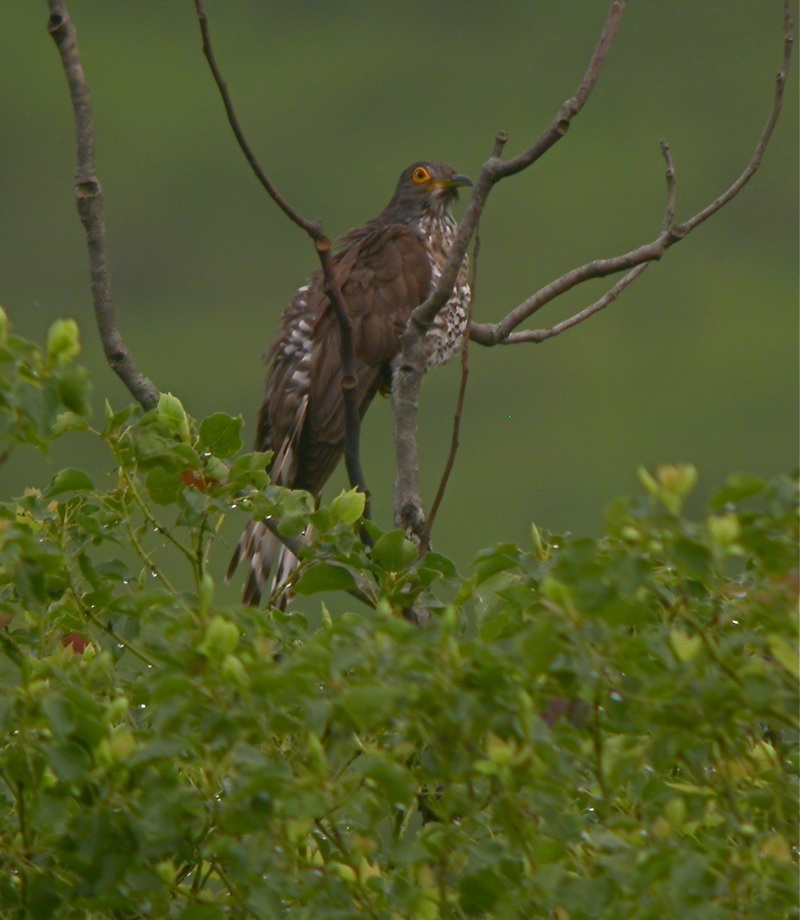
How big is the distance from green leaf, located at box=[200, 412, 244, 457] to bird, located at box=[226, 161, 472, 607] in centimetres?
188

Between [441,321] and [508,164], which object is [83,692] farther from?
[441,321]

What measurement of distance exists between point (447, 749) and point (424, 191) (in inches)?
159

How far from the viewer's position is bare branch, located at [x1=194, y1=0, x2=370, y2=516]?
6.57ft

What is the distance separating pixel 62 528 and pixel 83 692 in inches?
21.9

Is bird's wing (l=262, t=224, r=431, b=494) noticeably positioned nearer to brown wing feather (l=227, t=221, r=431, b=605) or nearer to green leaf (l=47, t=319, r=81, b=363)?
brown wing feather (l=227, t=221, r=431, b=605)

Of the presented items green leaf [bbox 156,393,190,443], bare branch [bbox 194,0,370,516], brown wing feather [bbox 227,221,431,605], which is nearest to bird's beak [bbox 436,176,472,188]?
brown wing feather [bbox 227,221,431,605]

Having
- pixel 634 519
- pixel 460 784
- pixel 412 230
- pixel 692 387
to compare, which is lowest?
pixel 460 784

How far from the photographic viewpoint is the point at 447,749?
3.79 feet

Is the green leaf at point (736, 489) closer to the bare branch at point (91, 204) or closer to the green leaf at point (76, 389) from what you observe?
the green leaf at point (76, 389)

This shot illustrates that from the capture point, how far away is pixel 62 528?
167 cm

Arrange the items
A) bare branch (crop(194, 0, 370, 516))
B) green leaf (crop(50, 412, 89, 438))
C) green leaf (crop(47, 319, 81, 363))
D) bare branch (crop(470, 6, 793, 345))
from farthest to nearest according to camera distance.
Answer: bare branch (crop(470, 6, 793, 345)), bare branch (crop(194, 0, 370, 516)), green leaf (crop(50, 412, 89, 438)), green leaf (crop(47, 319, 81, 363))

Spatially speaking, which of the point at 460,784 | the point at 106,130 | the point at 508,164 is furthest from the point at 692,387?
the point at 460,784

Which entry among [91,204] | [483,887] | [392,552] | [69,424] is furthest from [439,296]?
[483,887]

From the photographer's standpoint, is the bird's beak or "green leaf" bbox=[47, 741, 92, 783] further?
the bird's beak
